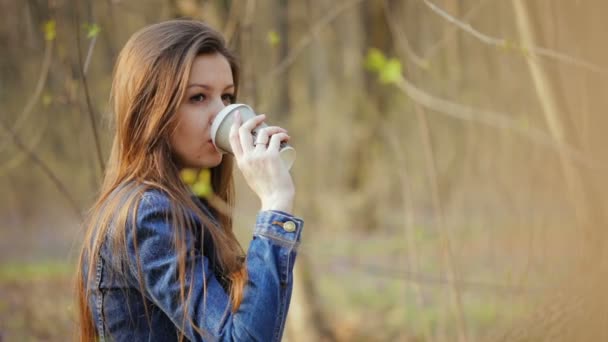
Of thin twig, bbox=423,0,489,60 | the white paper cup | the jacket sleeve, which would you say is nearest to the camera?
the jacket sleeve

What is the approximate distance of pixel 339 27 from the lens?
11758 mm

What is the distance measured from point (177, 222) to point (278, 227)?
0.24 metres

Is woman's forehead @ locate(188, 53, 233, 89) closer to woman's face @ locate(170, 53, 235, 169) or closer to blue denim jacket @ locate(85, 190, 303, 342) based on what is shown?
woman's face @ locate(170, 53, 235, 169)

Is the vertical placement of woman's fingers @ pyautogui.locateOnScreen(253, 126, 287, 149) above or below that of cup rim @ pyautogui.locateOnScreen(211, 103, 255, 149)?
below

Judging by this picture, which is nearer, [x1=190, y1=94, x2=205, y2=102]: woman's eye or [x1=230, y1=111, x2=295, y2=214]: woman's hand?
[x1=230, y1=111, x2=295, y2=214]: woman's hand

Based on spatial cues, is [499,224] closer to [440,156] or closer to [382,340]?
[382,340]

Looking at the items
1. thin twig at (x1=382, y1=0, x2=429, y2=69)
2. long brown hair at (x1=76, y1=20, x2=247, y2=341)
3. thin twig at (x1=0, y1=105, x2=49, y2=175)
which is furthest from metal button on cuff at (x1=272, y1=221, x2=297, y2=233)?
thin twig at (x1=0, y1=105, x2=49, y2=175)

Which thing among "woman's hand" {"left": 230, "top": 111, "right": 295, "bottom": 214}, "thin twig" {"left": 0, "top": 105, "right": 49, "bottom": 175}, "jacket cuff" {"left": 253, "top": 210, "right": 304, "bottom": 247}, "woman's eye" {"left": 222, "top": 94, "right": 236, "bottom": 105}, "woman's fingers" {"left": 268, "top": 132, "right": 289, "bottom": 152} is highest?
"thin twig" {"left": 0, "top": 105, "right": 49, "bottom": 175}

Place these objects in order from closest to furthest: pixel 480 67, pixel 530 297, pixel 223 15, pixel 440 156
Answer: pixel 530 297, pixel 223 15, pixel 480 67, pixel 440 156

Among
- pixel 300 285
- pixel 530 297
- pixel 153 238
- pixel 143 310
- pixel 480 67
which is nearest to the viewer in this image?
pixel 153 238

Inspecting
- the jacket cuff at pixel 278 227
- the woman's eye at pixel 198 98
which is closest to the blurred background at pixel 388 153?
the jacket cuff at pixel 278 227

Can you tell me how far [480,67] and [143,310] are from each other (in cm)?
667

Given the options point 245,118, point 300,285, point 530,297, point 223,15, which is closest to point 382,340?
point 300,285

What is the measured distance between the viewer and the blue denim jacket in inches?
62.4
